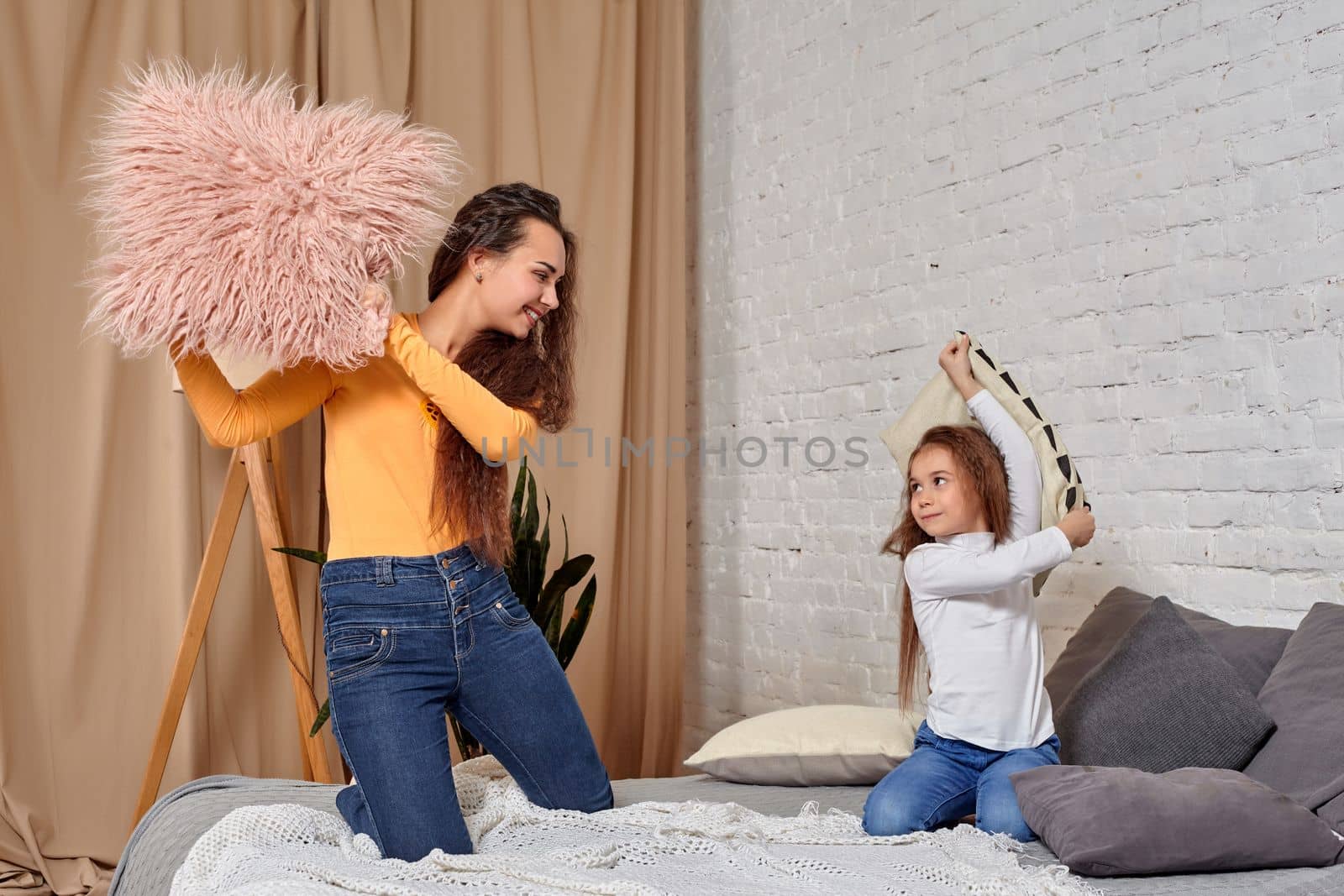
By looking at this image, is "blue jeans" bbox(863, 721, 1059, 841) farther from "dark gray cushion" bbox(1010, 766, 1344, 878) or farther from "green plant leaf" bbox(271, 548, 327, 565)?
"green plant leaf" bbox(271, 548, 327, 565)

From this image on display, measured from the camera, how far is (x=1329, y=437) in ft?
6.86

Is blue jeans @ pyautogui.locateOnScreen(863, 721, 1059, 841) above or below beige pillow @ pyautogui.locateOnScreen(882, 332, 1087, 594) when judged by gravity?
below

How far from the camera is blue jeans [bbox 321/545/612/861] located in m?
1.64

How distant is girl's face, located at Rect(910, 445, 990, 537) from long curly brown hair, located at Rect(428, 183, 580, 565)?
2.19ft

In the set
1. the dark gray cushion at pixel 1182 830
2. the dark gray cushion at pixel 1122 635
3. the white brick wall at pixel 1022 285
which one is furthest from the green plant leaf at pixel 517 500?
the dark gray cushion at pixel 1182 830

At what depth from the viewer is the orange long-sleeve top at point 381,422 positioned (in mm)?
1688

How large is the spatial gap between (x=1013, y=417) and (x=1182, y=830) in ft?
2.73

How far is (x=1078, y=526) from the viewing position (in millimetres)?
1992

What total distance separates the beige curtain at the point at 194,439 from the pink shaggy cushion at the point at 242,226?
1546 millimetres

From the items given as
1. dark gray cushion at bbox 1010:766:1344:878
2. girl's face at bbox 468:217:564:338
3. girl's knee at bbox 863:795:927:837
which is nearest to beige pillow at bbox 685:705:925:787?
girl's knee at bbox 863:795:927:837

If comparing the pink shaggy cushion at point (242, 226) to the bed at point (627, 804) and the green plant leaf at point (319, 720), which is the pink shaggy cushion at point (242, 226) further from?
the green plant leaf at point (319, 720)

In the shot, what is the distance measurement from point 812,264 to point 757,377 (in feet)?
1.38

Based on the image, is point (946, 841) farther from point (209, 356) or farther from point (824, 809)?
point (209, 356)

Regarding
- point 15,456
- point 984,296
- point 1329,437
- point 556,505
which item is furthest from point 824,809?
point 15,456
